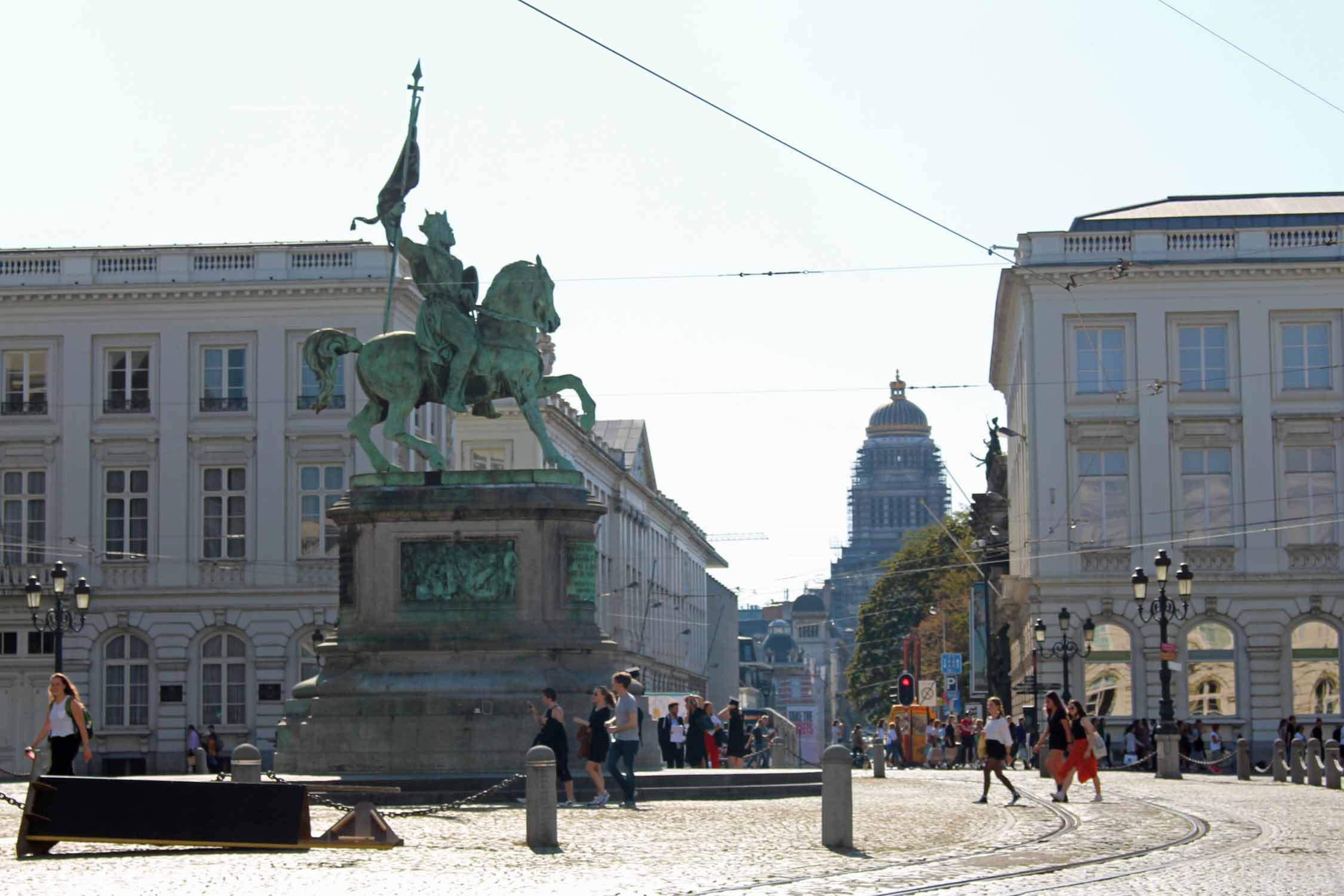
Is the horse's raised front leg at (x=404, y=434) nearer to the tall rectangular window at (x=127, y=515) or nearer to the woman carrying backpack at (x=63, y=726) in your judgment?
the woman carrying backpack at (x=63, y=726)

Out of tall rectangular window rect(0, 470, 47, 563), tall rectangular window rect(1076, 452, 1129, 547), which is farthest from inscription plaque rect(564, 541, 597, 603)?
tall rectangular window rect(0, 470, 47, 563)

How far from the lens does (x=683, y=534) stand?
13312 centimetres

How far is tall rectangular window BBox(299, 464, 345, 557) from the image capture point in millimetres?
65562

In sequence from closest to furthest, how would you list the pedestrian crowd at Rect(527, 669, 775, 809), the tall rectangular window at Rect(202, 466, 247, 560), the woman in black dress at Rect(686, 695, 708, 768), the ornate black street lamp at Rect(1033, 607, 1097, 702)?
the pedestrian crowd at Rect(527, 669, 775, 809)
the woman in black dress at Rect(686, 695, 708, 768)
the ornate black street lamp at Rect(1033, 607, 1097, 702)
the tall rectangular window at Rect(202, 466, 247, 560)

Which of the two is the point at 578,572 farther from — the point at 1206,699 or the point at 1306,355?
the point at 1306,355

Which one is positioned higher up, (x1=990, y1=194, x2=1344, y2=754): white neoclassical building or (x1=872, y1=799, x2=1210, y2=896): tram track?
(x1=990, y1=194, x2=1344, y2=754): white neoclassical building

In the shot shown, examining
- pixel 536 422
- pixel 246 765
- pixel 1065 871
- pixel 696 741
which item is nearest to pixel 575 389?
pixel 536 422

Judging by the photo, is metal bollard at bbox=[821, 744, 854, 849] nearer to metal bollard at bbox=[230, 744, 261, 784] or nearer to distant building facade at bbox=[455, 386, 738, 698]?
metal bollard at bbox=[230, 744, 261, 784]

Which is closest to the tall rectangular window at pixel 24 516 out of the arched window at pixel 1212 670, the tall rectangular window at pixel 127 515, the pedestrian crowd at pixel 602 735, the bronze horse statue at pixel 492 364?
the tall rectangular window at pixel 127 515

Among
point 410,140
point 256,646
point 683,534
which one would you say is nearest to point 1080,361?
point 256,646

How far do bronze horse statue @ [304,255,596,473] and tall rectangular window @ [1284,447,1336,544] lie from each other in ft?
113

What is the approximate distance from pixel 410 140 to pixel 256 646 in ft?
104

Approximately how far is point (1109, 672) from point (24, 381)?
108 ft

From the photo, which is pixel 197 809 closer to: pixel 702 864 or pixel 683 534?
pixel 702 864
